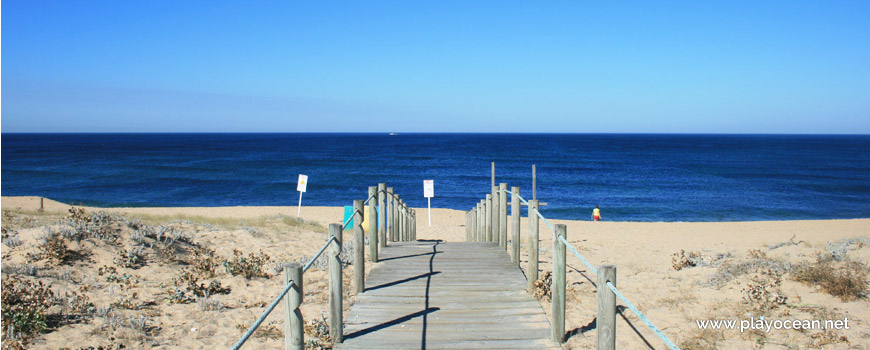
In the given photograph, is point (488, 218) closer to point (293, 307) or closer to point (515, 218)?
point (515, 218)

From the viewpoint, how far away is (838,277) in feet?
21.8

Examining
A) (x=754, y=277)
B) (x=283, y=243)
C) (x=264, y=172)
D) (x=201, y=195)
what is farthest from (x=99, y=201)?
(x=754, y=277)

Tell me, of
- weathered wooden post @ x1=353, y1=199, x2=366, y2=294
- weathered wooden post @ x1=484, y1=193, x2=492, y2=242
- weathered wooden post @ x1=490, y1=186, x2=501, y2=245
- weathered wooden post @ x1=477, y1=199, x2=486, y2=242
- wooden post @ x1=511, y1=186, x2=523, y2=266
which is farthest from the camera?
weathered wooden post @ x1=477, y1=199, x2=486, y2=242

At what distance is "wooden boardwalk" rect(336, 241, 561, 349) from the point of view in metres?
4.93

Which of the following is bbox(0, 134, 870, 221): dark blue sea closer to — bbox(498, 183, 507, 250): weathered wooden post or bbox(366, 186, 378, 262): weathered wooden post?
bbox(498, 183, 507, 250): weathered wooden post

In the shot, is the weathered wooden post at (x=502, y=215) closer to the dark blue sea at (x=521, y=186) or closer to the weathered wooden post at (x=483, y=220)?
the weathered wooden post at (x=483, y=220)

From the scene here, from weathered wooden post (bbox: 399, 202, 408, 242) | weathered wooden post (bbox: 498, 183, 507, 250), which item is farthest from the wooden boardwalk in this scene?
weathered wooden post (bbox: 399, 202, 408, 242)

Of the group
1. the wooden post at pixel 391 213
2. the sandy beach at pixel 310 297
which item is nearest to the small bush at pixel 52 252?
the sandy beach at pixel 310 297

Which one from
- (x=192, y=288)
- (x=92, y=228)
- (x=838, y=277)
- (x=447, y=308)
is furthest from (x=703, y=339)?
(x=92, y=228)

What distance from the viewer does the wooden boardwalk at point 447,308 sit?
493cm

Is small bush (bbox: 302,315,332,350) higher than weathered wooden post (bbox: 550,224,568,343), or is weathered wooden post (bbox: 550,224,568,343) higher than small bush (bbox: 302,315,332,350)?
weathered wooden post (bbox: 550,224,568,343)

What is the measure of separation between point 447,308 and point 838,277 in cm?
506

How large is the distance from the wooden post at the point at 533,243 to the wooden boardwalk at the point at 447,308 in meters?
0.20

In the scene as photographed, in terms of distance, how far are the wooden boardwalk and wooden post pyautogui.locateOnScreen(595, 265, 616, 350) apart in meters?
1.17
